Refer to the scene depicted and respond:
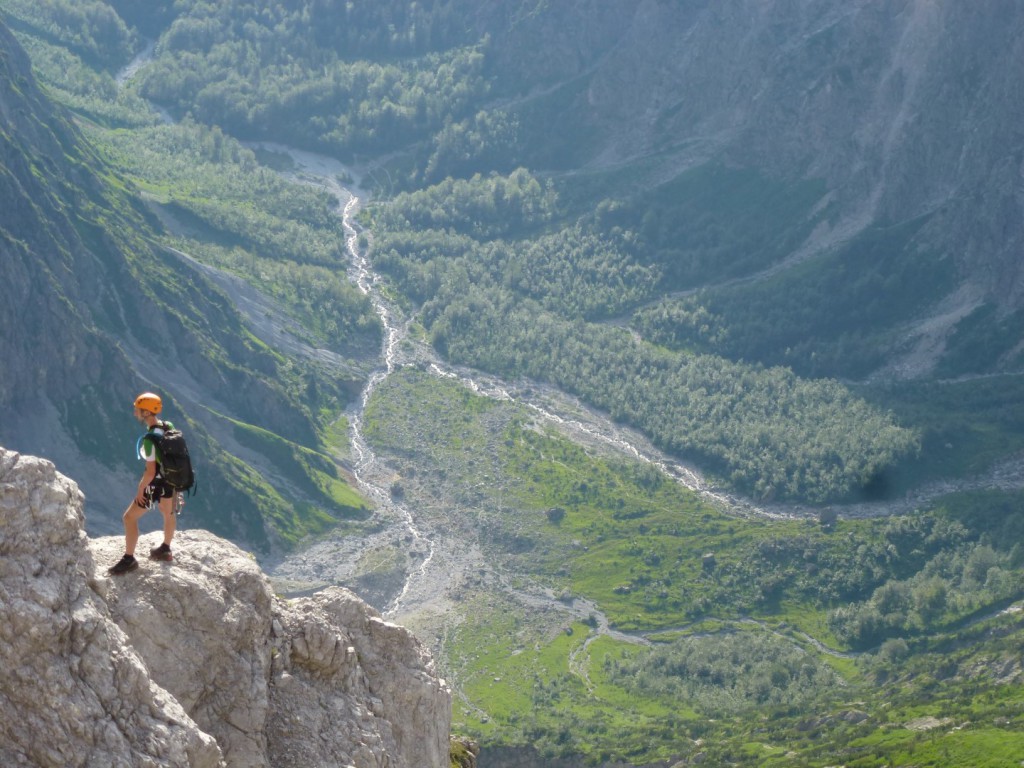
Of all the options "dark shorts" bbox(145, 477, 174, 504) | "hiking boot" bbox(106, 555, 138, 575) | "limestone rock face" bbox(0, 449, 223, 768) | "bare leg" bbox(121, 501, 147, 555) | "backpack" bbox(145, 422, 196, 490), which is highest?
"backpack" bbox(145, 422, 196, 490)

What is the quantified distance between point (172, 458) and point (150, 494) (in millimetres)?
1134

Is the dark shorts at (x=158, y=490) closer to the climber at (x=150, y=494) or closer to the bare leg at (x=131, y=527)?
the climber at (x=150, y=494)

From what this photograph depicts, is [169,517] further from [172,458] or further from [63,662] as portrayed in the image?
[63,662]

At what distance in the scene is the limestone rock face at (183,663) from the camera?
35.2m

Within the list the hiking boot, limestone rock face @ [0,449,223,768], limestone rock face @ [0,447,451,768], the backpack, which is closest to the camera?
limestone rock face @ [0,449,223,768]

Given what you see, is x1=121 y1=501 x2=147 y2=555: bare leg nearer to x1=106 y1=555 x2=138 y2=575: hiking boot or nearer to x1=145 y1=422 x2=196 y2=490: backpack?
x1=106 y1=555 x2=138 y2=575: hiking boot

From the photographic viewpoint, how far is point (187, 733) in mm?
37312

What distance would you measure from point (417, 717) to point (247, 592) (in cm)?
949

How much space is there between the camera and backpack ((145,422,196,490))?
137 ft

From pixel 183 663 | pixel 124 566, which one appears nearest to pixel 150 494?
pixel 124 566

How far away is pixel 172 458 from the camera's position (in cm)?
4209

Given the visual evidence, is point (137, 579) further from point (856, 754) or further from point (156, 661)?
point (856, 754)

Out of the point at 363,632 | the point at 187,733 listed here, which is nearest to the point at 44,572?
the point at 187,733

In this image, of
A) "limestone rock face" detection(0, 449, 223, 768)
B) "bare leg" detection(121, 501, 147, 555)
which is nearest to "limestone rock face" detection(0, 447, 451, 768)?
"limestone rock face" detection(0, 449, 223, 768)
